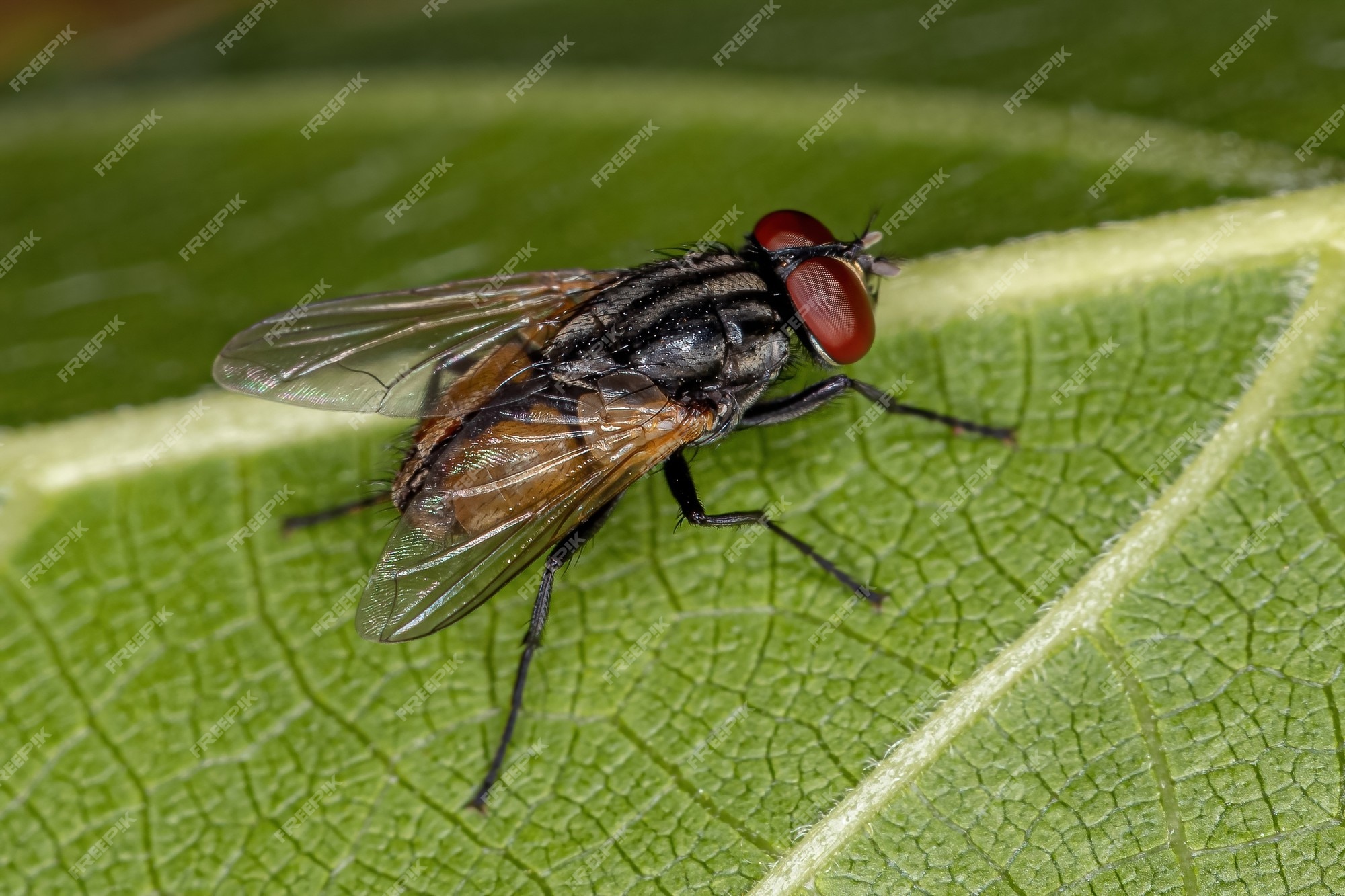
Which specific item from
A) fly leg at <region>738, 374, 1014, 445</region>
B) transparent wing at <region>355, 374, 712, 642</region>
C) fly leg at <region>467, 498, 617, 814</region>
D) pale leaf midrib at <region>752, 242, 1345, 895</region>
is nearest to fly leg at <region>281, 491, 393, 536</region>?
transparent wing at <region>355, 374, 712, 642</region>

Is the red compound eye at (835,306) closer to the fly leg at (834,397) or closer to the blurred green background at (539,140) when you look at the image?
the fly leg at (834,397)

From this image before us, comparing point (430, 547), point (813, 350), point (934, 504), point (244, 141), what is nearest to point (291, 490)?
point (430, 547)

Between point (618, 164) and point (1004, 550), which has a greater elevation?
point (618, 164)

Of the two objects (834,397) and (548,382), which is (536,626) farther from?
(834,397)

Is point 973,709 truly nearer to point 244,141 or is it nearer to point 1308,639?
point 1308,639

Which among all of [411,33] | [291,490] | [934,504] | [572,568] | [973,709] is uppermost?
[411,33]

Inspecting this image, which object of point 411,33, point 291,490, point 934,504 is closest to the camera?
point 934,504
